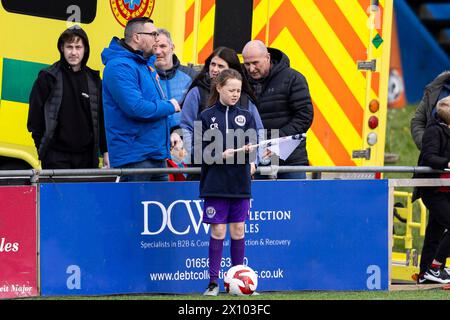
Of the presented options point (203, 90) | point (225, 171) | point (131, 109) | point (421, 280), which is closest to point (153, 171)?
point (131, 109)

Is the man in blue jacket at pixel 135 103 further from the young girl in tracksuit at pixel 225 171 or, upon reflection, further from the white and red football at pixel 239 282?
the white and red football at pixel 239 282

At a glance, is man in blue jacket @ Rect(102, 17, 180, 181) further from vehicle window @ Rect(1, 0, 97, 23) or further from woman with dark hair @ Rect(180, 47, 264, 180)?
vehicle window @ Rect(1, 0, 97, 23)

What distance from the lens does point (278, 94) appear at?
39.5 ft

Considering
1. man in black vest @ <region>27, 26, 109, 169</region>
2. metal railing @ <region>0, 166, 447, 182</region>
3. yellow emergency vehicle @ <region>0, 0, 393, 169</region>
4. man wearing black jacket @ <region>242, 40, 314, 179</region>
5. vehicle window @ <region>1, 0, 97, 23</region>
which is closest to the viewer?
metal railing @ <region>0, 166, 447, 182</region>

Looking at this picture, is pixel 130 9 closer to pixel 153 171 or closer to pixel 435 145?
pixel 153 171

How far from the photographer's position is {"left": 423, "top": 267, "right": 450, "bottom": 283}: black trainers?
475 inches

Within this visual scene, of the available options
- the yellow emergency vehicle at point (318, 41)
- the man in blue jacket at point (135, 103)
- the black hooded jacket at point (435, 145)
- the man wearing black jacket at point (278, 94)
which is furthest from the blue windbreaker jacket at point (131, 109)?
the black hooded jacket at point (435, 145)

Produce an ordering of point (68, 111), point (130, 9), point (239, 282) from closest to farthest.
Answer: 1. point (239, 282)
2. point (68, 111)
3. point (130, 9)

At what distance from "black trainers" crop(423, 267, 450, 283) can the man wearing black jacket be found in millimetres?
1293

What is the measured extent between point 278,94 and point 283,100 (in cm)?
6

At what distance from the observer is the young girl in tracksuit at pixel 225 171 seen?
1092 cm

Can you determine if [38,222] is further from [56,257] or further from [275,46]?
[275,46]

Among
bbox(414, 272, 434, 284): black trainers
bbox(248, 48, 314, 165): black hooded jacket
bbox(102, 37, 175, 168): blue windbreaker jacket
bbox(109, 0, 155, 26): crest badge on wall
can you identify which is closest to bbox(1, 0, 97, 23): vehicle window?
bbox(109, 0, 155, 26): crest badge on wall

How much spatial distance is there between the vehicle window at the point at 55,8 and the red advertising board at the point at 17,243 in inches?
72.3
